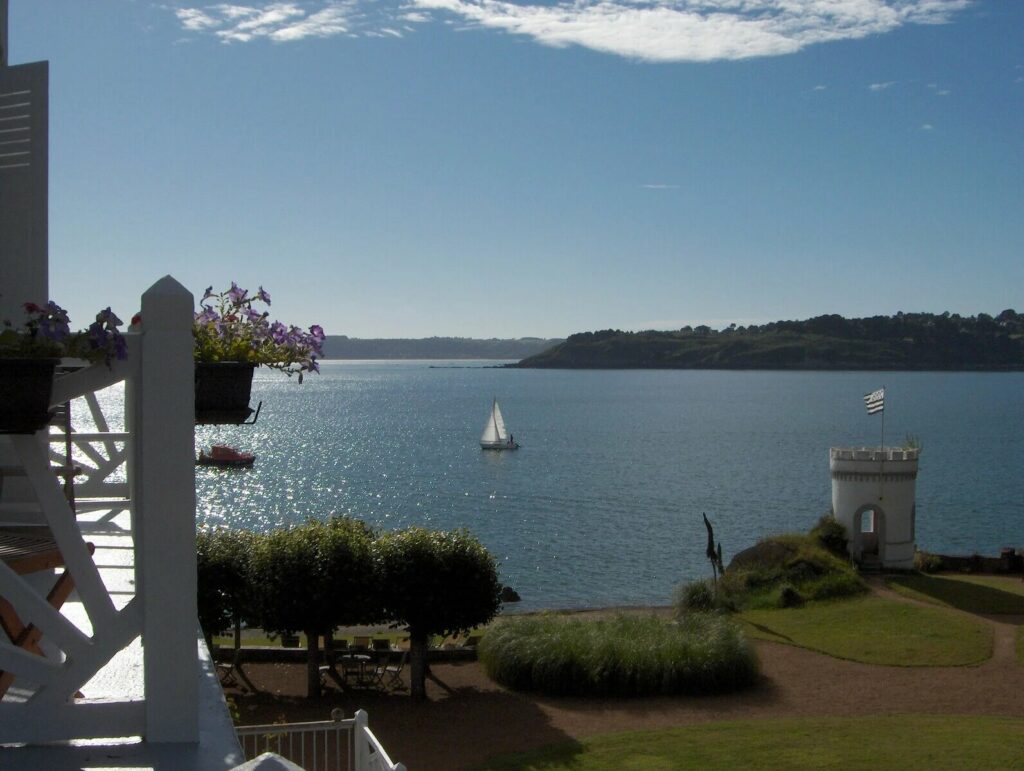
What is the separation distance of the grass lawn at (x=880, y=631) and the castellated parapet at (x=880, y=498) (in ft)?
17.6

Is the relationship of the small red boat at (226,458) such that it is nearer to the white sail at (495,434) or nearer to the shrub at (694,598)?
the white sail at (495,434)

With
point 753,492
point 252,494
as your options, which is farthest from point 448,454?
point 753,492

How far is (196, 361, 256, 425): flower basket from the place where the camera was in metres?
5.31

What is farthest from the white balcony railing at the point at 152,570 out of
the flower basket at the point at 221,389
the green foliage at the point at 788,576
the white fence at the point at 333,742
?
the green foliage at the point at 788,576

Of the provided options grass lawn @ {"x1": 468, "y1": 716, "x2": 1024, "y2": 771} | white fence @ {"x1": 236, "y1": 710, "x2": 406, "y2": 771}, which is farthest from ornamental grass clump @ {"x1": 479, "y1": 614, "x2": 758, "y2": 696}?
white fence @ {"x1": 236, "y1": 710, "x2": 406, "y2": 771}

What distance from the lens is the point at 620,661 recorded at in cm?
2109

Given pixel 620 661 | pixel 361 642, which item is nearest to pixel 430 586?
pixel 620 661

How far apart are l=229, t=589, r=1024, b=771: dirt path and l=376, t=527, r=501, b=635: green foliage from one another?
1384mm

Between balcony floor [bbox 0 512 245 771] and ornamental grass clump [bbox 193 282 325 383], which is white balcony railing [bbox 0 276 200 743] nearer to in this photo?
balcony floor [bbox 0 512 245 771]

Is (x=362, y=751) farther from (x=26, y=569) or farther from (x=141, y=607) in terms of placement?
(x=141, y=607)

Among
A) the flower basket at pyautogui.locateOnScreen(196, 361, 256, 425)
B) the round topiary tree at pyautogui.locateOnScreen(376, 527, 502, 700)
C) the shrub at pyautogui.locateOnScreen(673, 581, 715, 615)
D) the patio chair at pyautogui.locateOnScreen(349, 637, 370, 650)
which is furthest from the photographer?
the shrub at pyautogui.locateOnScreen(673, 581, 715, 615)

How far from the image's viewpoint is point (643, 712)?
64.3 feet

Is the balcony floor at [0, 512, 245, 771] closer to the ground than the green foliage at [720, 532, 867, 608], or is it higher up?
higher up

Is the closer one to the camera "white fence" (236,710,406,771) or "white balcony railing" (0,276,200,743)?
"white balcony railing" (0,276,200,743)
